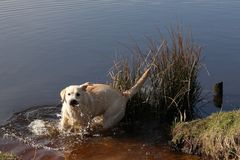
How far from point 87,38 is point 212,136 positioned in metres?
9.02

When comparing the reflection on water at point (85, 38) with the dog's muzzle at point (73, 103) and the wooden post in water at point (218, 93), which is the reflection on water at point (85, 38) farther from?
the dog's muzzle at point (73, 103)

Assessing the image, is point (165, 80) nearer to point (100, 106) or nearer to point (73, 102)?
point (100, 106)

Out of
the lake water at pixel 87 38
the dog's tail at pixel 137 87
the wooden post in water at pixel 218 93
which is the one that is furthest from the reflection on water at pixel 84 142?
the wooden post in water at pixel 218 93

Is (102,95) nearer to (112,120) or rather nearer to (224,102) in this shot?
(112,120)

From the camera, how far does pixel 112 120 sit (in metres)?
9.41

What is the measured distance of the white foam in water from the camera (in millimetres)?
9461

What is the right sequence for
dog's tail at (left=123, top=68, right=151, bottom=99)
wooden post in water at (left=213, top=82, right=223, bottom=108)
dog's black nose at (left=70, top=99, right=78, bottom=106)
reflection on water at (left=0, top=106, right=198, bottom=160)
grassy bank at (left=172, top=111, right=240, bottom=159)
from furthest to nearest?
wooden post in water at (left=213, top=82, right=223, bottom=108) < dog's tail at (left=123, top=68, right=151, bottom=99) < dog's black nose at (left=70, top=99, right=78, bottom=106) < reflection on water at (left=0, top=106, right=198, bottom=160) < grassy bank at (left=172, top=111, right=240, bottom=159)

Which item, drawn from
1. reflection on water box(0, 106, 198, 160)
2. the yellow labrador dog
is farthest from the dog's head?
reflection on water box(0, 106, 198, 160)

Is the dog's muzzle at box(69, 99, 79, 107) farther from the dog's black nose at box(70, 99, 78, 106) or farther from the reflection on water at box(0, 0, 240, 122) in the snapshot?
the reflection on water at box(0, 0, 240, 122)

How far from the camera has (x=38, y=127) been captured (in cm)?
970

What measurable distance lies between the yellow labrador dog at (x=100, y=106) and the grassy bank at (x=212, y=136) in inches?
52.1

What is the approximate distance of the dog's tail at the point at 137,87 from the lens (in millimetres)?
9328

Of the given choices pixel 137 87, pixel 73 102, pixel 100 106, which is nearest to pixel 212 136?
pixel 137 87

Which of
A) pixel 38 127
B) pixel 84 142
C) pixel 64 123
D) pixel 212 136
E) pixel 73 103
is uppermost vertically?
pixel 73 103
